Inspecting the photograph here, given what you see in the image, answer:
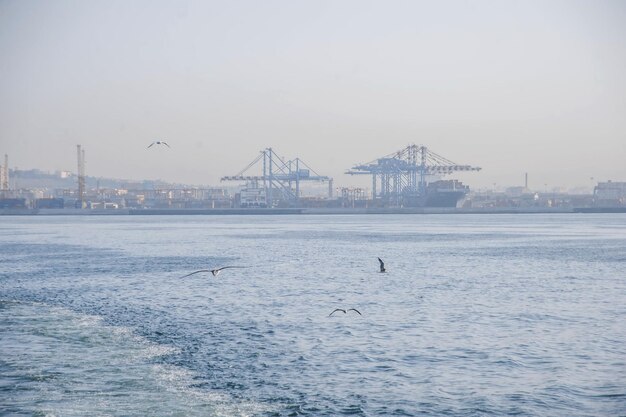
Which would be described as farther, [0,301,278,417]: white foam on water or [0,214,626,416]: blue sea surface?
[0,214,626,416]: blue sea surface

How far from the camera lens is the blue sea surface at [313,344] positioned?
1206 cm

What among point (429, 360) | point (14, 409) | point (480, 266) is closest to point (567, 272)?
point (480, 266)

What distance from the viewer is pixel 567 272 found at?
1314 inches

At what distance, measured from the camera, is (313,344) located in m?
16.5

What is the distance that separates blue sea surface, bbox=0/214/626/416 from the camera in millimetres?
12062

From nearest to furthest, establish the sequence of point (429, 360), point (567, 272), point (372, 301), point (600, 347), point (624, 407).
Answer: point (624, 407) → point (429, 360) → point (600, 347) → point (372, 301) → point (567, 272)

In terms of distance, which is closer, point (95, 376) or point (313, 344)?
point (95, 376)

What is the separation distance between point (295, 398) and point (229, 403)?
1.08m

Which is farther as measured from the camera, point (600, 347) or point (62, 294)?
point (62, 294)

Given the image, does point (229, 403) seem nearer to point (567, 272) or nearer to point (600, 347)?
point (600, 347)

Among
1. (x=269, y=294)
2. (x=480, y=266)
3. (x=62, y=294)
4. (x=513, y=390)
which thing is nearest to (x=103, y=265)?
(x=62, y=294)

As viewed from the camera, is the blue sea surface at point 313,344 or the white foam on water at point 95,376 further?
the blue sea surface at point 313,344

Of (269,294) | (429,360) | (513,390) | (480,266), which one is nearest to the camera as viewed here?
(513,390)

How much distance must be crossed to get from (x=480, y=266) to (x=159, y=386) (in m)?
26.3
